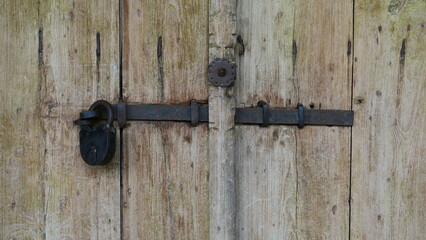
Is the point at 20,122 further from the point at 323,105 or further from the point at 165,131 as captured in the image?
the point at 323,105

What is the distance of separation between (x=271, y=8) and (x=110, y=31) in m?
0.39

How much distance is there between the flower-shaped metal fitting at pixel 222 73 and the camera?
2.75ft

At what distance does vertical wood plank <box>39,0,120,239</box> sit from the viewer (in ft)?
2.93

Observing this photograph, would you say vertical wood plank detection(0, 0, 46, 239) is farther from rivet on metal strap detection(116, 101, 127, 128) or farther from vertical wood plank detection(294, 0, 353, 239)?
vertical wood plank detection(294, 0, 353, 239)

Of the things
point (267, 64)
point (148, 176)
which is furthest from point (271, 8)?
point (148, 176)

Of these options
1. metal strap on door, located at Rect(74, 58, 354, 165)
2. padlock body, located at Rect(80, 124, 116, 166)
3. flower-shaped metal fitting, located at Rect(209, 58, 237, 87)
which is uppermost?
flower-shaped metal fitting, located at Rect(209, 58, 237, 87)

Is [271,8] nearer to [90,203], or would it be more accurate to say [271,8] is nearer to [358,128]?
[358,128]

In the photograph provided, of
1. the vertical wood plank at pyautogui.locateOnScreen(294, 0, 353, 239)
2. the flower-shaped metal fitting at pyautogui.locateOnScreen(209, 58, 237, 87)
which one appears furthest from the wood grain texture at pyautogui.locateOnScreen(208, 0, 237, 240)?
the vertical wood plank at pyautogui.locateOnScreen(294, 0, 353, 239)

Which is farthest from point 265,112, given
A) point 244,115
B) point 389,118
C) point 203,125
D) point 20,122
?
point 20,122

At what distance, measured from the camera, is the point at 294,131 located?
0.90 metres

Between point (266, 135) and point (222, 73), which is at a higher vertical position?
point (222, 73)

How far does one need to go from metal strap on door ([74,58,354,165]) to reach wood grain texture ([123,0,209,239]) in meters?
0.03

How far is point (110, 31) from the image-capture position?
89cm

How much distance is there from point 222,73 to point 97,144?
0.32 meters
